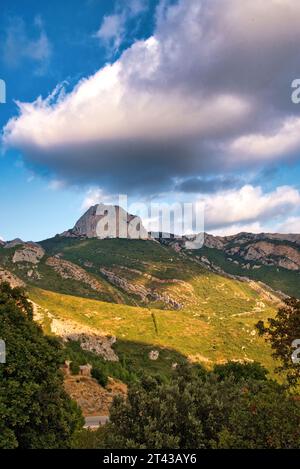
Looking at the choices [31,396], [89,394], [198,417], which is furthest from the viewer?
[89,394]

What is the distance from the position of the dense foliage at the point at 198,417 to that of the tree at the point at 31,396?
7.82 meters

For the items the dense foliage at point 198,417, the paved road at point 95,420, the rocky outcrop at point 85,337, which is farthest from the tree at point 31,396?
the rocky outcrop at point 85,337

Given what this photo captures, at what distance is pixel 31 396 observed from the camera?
1118 inches

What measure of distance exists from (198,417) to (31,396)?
1259 cm

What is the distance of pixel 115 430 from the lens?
21000 mm

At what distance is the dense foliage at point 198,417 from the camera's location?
17.8 meters

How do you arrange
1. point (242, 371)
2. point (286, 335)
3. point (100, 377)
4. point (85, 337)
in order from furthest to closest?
point (85, 337) < point (242, 371) < point (100, 377) < point (286, 335)

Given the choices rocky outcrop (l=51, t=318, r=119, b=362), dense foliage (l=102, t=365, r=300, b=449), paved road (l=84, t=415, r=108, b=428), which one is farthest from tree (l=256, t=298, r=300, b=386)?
rocky outcrop (l=51, t=318, r=119, b=362)

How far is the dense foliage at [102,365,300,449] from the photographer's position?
17797 mm
